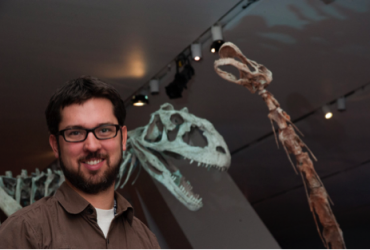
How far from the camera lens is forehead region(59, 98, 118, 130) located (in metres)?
1.05

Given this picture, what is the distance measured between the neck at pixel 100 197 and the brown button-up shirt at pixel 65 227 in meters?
0.03

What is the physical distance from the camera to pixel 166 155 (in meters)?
3.48

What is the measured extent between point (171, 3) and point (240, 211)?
2.62 m

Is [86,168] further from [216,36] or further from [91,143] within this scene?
[216,36]

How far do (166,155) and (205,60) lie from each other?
2.20m

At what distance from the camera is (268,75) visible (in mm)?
3705

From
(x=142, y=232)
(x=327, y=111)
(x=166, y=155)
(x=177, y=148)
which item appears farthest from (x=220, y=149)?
(x=327, y=111)

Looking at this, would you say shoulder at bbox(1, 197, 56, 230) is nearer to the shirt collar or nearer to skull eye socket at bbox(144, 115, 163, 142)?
the shirt collar

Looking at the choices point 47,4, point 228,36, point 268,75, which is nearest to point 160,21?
point 228,36

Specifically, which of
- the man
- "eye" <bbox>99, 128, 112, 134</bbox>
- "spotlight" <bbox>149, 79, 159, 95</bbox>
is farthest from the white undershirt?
"spotlight" <bbox>149, 79, 159, 95</bbox>

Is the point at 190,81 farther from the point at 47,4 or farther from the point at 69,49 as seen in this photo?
the point at 47,4

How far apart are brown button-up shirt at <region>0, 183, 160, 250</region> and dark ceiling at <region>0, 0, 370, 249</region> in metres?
3.42

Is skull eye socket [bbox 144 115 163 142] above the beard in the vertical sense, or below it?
above

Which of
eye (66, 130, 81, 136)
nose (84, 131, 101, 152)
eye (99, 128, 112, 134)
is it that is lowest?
nose (84, 131, 101, 152)
